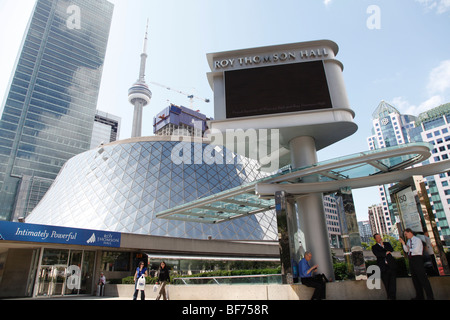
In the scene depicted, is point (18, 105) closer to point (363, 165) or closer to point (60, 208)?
point (60, 208)

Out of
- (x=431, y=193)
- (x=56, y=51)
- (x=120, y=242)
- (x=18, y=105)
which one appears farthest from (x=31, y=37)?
(x=431, y=193)

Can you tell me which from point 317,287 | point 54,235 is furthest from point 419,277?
point 54,235

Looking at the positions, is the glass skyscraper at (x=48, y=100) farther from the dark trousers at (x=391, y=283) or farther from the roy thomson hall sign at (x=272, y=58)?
the dark trousers at (x=391, y=283)

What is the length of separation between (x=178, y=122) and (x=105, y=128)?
5892cm

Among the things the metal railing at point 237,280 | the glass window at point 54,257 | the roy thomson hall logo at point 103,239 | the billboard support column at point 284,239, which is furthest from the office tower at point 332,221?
the metal railing at point 237,280

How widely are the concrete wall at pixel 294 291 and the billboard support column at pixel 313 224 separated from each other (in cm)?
407

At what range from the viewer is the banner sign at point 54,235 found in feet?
54.3

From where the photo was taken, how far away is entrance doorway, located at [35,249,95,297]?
2072 cm

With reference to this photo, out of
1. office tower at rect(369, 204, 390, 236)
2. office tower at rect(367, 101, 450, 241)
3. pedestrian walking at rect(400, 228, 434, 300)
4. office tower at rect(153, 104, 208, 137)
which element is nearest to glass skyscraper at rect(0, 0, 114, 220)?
office tower at rect(153, 104, 208, 137)

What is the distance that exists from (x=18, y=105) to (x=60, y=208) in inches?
3775

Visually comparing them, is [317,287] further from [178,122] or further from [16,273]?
[178,122]

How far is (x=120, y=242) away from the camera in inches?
899

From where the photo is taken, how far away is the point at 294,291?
9.73 m

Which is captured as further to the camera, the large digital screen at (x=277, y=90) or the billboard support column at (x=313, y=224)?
the large digital screen at (x=277, y=90)
